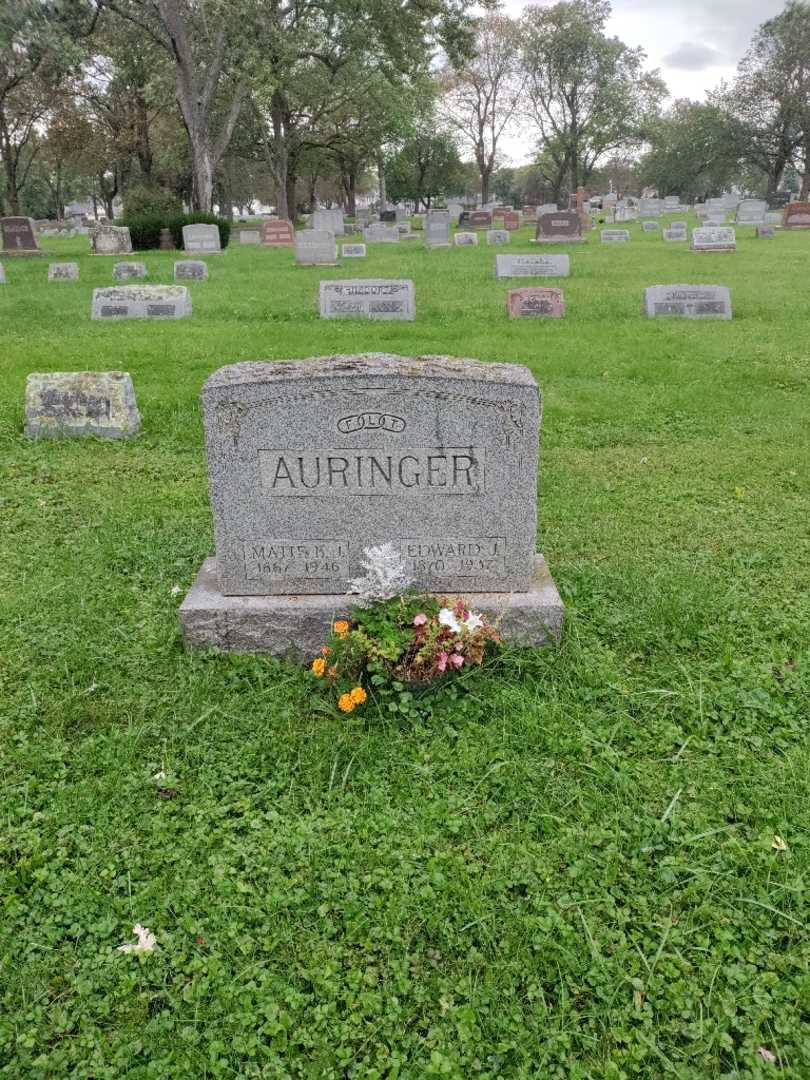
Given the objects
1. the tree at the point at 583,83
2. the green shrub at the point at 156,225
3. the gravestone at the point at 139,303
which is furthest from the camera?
the tree at the point at 583,83

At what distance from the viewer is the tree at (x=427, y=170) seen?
55.6m

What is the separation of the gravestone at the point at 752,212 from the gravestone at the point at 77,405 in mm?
33724

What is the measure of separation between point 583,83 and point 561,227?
36594mm

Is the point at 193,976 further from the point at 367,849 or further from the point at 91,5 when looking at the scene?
the point at 91,5

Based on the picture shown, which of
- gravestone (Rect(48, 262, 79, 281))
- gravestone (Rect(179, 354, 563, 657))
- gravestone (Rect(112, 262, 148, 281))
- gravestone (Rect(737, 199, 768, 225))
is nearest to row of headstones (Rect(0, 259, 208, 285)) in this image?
gravestone (Rect(48, 262, 79, 281))

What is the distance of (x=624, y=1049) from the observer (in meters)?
2.07

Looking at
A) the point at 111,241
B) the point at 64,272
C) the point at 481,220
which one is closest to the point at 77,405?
the point at 64,272

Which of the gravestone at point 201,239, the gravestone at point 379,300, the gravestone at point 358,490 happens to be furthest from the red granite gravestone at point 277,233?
the gravestone at point 358,490

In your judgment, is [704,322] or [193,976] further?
[704,322]

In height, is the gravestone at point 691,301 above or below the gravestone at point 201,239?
below

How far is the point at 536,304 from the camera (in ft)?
38.1

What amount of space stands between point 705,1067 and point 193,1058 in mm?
1352

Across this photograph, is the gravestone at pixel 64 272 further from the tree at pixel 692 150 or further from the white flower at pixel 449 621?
the tree at pixel 692 150

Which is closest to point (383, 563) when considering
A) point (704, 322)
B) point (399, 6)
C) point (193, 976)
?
point (193, 976)
